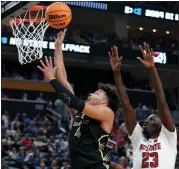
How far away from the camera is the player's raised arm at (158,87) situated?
4.49 metres

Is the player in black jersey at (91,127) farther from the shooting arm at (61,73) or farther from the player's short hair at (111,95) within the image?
the shooting arm at (61,73)

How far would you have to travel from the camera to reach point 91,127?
4.21m

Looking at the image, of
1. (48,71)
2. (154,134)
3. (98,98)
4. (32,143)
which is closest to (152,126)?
(154,134)

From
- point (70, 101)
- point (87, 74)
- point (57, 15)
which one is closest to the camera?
point (70, 101)

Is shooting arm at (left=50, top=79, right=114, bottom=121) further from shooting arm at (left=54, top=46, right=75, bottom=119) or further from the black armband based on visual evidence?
shooting arm at (left=54, top=46, right=75, bottom=119)

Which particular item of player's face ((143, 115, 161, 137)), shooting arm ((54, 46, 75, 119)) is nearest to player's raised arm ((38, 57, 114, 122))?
shooting arm ((54, 46, 75, 119))

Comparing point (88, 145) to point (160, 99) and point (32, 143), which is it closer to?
point (160, 99)

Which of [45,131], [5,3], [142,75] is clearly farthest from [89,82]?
[5,3]

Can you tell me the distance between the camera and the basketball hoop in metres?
7.20

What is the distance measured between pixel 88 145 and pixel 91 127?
15 centimetres

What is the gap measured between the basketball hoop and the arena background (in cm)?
730

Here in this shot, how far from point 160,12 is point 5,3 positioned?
17.5 m

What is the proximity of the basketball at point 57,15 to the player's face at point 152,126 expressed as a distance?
1.70 meters

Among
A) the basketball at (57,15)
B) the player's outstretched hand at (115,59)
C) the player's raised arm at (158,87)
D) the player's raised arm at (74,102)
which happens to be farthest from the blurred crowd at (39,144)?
the player's raised arm at (74,102)
